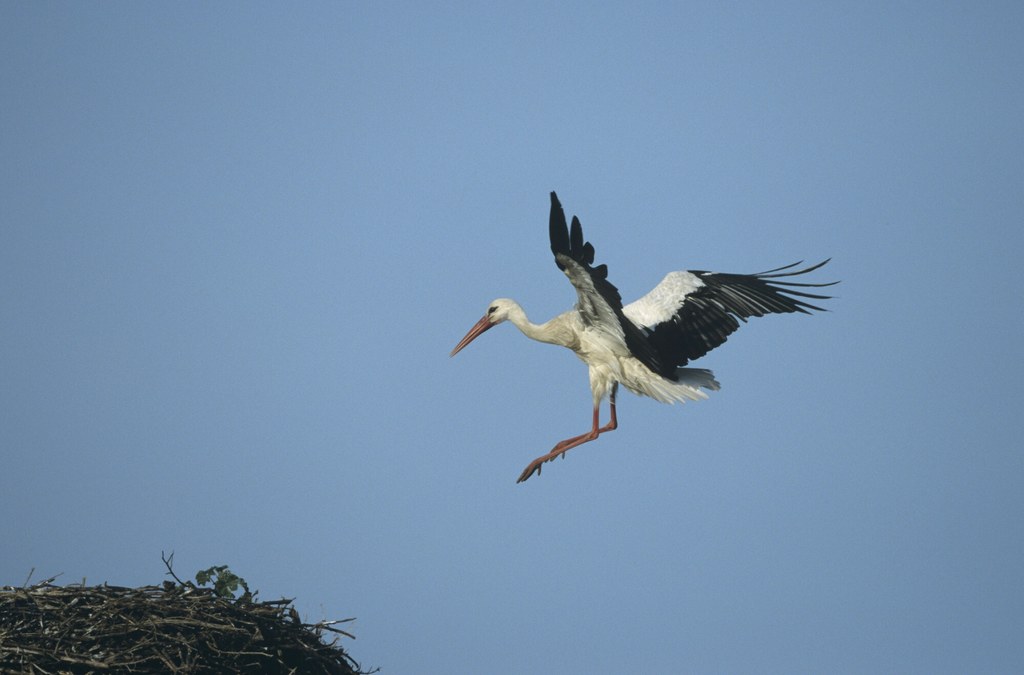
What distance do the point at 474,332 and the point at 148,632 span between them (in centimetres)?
413

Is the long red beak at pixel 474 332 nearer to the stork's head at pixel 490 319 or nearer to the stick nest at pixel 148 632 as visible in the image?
the stork's head at pixel 490 319

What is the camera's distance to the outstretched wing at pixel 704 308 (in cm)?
886

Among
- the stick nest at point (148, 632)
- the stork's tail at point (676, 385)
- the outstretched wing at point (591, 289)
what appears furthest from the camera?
the stork's tail at point (676, 385)

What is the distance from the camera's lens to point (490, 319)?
31.2 feet

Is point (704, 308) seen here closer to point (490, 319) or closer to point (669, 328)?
point (669, 328)

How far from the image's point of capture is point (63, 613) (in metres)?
5.98

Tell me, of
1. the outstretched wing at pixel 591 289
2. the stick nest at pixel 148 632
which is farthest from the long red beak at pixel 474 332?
the stick nest at pixel 148 632

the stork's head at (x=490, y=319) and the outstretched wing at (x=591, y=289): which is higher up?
the stork's head at (x=490, y=319)

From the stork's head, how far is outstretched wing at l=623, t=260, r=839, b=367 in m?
0.98

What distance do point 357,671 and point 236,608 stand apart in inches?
29.6

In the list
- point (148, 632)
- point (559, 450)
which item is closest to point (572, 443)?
point (559, 450)

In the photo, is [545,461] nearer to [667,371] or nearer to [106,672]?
[667,371]

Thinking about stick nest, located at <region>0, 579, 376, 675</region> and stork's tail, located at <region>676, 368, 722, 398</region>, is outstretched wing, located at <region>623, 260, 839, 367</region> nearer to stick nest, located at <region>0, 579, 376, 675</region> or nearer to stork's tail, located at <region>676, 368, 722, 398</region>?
stork's tail, located at <region>676, 368, 722, 398</region>

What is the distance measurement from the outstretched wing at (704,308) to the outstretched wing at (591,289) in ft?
0.38
